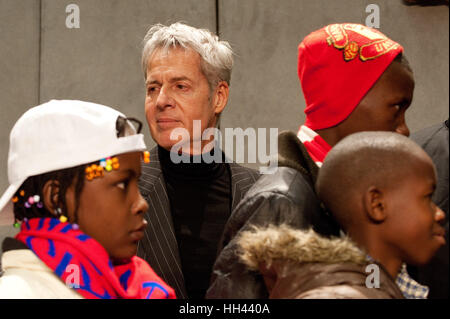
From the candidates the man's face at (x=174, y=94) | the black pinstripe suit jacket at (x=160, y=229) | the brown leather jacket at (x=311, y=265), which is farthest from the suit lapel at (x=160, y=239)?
the brown leather jacket at (x=311, y=265)

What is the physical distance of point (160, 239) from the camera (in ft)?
7.20

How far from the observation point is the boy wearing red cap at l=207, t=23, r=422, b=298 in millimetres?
1685

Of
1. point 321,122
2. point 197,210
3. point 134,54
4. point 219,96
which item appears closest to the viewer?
point 321,122

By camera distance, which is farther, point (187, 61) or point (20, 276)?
point (187, 61)

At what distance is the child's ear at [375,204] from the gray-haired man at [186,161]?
75 centimetres

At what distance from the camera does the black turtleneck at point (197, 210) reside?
2.17 meters

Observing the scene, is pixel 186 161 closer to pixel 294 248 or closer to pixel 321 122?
pixel 321 122

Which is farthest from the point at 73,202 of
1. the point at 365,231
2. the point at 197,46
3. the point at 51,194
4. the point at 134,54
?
the point at 134,54

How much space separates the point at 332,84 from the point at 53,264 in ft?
3.18

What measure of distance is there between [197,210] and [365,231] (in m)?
0.84

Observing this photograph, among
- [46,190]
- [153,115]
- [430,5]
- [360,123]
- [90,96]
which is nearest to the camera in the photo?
[46,190]

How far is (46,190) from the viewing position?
5.45ft
